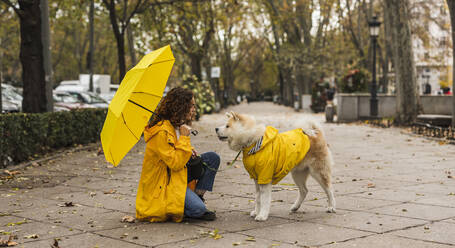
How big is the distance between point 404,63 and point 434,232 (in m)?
16.4

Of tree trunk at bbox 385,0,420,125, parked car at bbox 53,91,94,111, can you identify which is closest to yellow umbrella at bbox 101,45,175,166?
tree trunk at bbox 385,0,420,125

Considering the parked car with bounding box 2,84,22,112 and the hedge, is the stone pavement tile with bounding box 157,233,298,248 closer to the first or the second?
the hedge

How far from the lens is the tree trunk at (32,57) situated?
12922 mm

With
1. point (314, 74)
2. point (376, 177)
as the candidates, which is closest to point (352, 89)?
point (314, 74)

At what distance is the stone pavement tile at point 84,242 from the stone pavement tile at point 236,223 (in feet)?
3.11

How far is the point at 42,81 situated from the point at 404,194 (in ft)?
31.3

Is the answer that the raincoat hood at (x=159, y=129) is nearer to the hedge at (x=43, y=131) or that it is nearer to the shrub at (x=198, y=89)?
the hedge at (x=43, y=131)

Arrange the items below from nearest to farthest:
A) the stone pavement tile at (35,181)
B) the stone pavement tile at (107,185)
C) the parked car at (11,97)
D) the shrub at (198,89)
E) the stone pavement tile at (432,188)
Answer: the stone pavement tile at (432,188)
the stone pavement tile at (107,185)
the stone pavement tile at (35,181)
the parked car at (11,97)
the shrub at (198,89)

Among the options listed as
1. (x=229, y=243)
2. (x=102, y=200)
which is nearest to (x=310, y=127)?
(x=229, y=243)

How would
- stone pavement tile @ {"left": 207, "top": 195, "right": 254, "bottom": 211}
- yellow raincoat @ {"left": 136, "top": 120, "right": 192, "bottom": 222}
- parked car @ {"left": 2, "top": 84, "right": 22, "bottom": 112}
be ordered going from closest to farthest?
yellow raincoat @ {"left": 136, "top": 120, "right": 192, "bottom": 222}
stone pavement tile @ {"left": 207, "top": 195, "right": 254, "bottom": 211}
parked car @ {"left": 2, "top": 84, "right": 22, "bottom": 112}

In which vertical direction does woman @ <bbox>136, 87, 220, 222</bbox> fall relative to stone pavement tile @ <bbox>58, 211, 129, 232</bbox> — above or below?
above

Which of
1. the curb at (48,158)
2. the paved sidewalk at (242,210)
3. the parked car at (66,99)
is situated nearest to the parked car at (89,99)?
the parked car at (66,99)

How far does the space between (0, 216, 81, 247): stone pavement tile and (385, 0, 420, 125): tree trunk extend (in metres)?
17.0

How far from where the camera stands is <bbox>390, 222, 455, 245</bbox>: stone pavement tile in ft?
15.8
